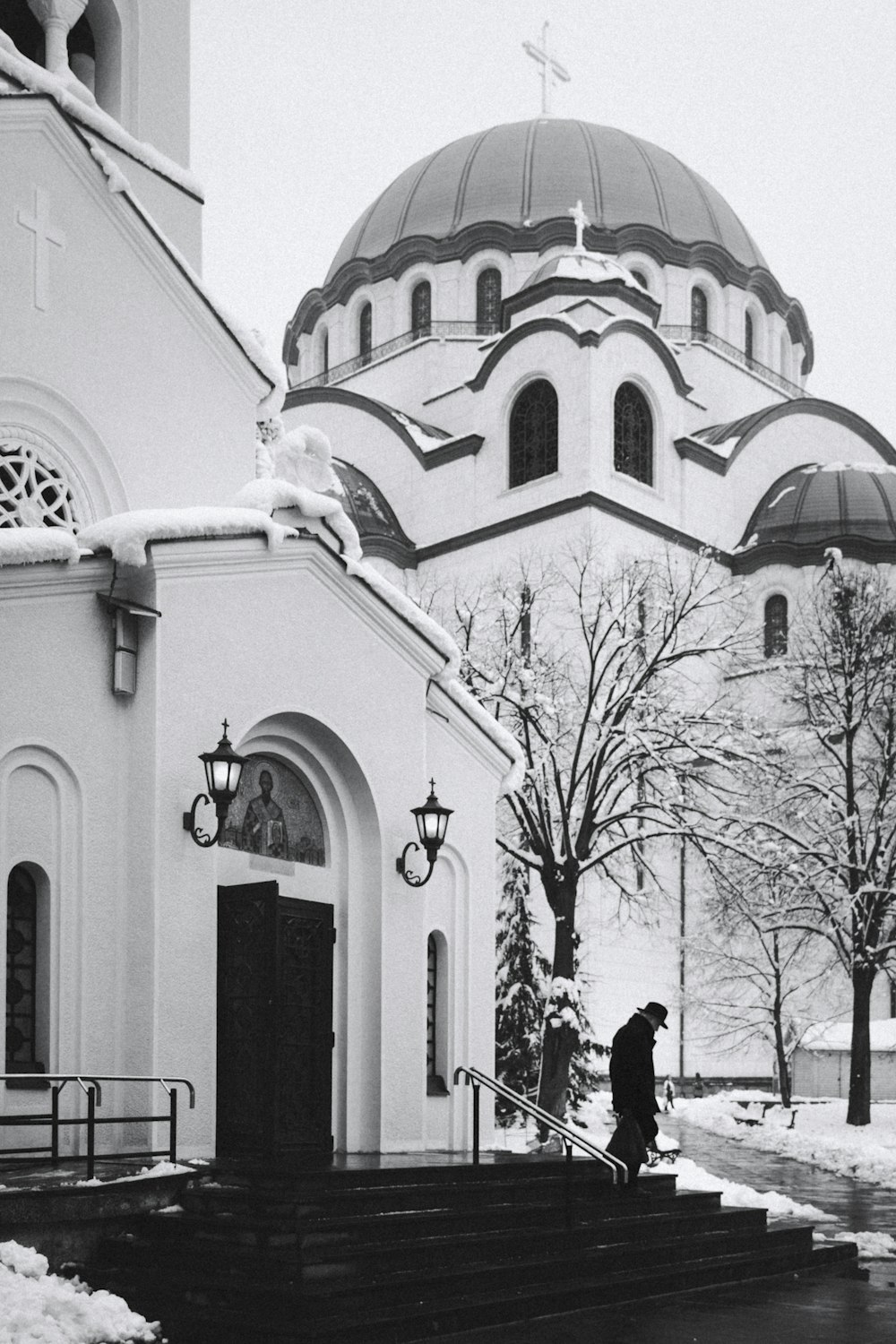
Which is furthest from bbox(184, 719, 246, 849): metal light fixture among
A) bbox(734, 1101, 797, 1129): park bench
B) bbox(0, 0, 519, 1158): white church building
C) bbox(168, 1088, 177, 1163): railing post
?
bbox(734, 1101, 797, 1129): park bench

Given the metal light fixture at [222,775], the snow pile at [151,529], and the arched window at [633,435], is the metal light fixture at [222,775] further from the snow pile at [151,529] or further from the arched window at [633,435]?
the arched window at [633,435]

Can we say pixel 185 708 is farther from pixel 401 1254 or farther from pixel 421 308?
pixel 421 308

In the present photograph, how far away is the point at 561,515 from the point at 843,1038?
13329mm

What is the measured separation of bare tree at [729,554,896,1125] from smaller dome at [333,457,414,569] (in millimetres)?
14453

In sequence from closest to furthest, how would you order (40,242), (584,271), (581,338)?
(40,242) < (581,338) < (584,271)

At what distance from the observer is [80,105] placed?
54.9ft

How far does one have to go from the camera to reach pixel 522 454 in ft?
142

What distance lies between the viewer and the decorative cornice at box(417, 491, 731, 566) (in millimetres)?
40125

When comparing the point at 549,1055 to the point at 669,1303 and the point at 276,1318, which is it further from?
the point at 276,1318

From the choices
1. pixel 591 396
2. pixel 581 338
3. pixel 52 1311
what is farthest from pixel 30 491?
pixel 581 338

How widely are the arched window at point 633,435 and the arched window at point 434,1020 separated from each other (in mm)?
27564

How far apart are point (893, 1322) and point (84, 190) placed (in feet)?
38.3

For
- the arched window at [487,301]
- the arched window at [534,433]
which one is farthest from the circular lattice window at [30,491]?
the arched window at [487,301]

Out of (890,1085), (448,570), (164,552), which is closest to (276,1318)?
(164,552)
